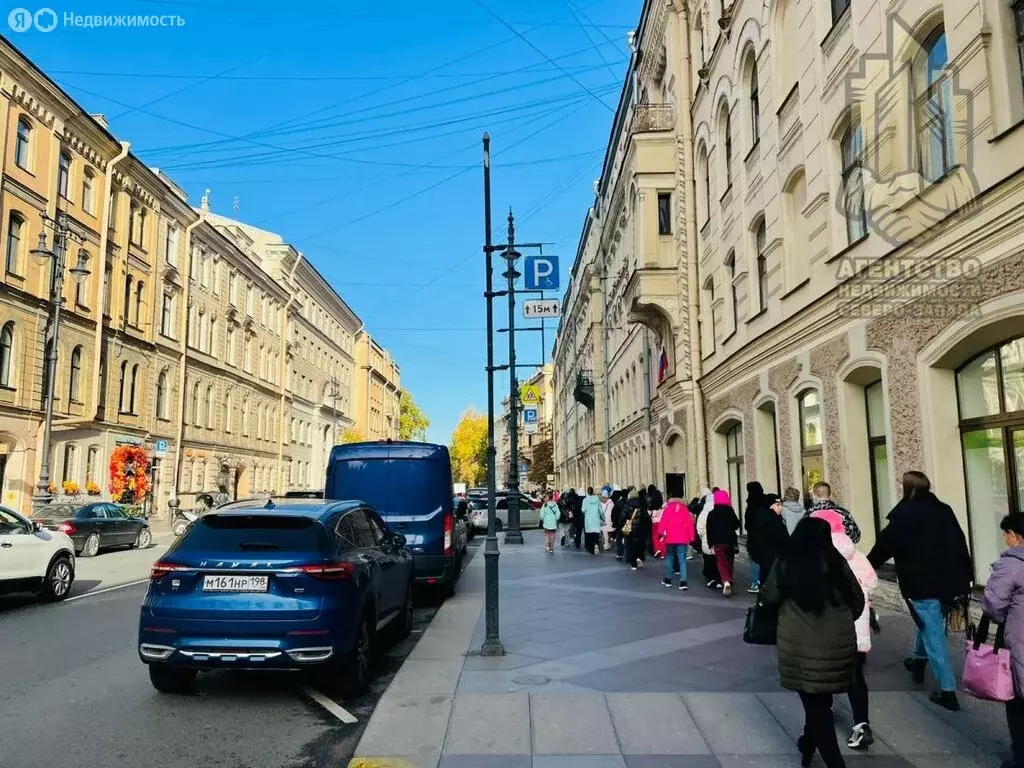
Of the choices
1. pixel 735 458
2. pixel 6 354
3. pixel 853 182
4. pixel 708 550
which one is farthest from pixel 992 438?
pixel 6 354

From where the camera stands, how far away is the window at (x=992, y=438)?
778 cm

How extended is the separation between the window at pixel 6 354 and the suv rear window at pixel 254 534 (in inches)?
1015

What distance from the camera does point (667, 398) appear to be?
2234 cm

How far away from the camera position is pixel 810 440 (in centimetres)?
1254

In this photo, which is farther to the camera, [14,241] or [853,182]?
[14,241]

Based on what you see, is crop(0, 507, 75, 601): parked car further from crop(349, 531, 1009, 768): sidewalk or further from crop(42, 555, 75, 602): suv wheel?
crop(349, 531, 1009, 768): sidewalk

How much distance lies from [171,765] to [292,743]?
80 cm

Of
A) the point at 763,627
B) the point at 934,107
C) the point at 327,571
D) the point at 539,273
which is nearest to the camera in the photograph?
the point at 763,627

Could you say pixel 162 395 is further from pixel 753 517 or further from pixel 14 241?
pixel 753 517

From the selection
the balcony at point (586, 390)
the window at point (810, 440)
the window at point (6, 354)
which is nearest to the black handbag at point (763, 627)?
the window at point (810, 440)

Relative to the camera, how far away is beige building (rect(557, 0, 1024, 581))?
304 inches

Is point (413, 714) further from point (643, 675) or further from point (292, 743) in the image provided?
point (643, 675)

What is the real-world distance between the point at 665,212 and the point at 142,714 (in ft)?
60.4

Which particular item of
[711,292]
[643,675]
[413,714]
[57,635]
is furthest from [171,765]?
[711,292]
